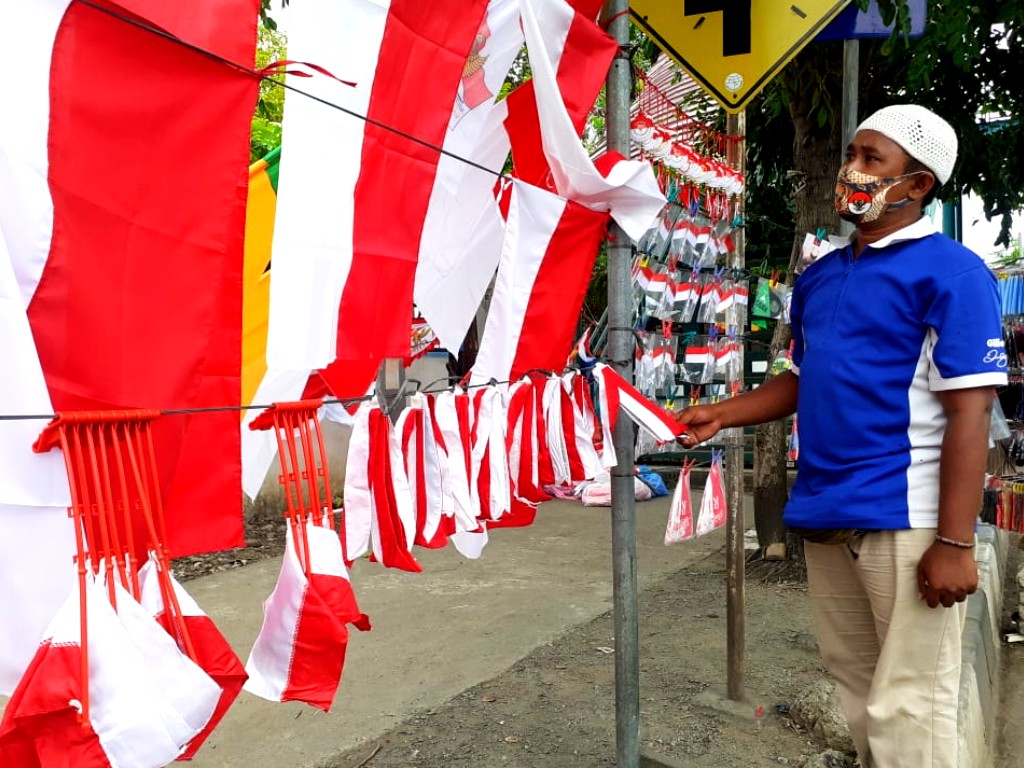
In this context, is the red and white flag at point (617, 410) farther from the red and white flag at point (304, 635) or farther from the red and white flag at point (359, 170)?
the red and white flag at point (304, 635)

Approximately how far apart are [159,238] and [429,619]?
3.61m

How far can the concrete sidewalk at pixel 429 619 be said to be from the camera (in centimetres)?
331

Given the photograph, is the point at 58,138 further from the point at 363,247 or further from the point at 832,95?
the point at 832,95

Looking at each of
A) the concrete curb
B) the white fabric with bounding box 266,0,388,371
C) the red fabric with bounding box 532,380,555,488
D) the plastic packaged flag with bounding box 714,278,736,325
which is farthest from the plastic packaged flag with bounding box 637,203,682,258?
the concrete curb

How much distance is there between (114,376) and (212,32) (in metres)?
0.59

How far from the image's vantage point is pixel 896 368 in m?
1.96

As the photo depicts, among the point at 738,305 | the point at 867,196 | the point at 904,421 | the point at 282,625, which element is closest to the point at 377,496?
the point at 282,625

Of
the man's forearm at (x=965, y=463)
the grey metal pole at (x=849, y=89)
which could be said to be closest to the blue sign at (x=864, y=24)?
the grey metal pole at (x=849, y=89)

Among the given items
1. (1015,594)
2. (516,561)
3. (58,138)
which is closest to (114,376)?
(58,138)

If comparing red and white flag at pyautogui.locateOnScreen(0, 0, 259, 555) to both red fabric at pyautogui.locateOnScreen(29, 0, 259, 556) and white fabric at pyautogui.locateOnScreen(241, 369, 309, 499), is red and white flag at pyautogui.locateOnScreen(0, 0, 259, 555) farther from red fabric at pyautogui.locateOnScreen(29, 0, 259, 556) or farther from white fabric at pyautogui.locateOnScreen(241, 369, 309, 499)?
white fabric at pyautogui.locateOnScreen(241, 369, 309, 499)

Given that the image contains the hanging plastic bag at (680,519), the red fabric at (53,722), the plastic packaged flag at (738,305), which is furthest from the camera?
the plastic packaged flag at (738,305)

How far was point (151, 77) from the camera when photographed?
1370mm

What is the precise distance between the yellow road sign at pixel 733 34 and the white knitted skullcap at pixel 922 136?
1.00 m

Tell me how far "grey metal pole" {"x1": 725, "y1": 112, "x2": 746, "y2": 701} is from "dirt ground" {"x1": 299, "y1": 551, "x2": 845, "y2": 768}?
0.16 metres
